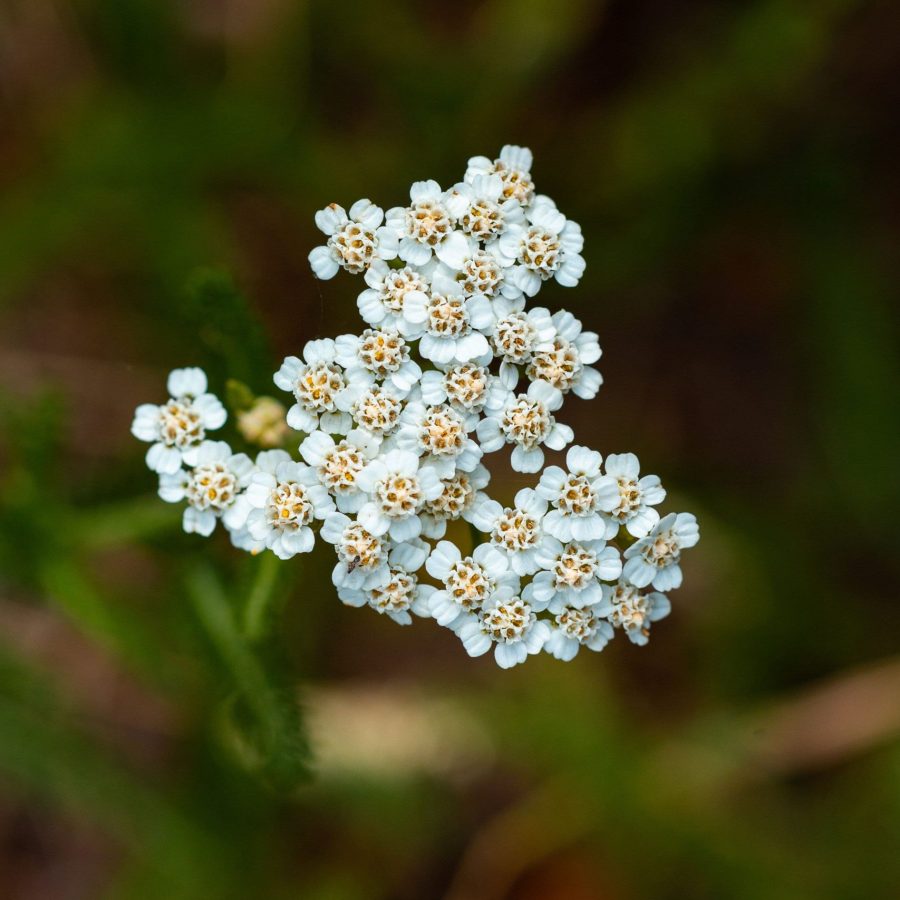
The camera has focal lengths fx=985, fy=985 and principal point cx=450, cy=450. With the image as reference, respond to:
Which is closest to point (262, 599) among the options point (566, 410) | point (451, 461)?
point (451, 461)

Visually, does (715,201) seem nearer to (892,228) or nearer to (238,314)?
(892,228)

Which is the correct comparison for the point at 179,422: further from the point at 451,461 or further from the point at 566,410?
the point at 566,410

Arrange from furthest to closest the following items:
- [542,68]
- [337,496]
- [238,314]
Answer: [542,68] → [238,314] → [337,496]

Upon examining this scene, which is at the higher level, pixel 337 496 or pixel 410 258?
pixel 410 258

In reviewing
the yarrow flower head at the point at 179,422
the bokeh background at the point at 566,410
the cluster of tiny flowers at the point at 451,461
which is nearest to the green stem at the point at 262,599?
the cluster of tiny flowers at the point at 451,461

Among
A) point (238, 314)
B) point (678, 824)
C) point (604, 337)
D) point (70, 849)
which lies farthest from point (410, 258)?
point (70, 849)

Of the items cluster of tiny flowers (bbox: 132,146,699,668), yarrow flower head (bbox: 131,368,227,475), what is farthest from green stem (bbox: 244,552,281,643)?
yarrow flower head (bbox: 131,368,227,475)
